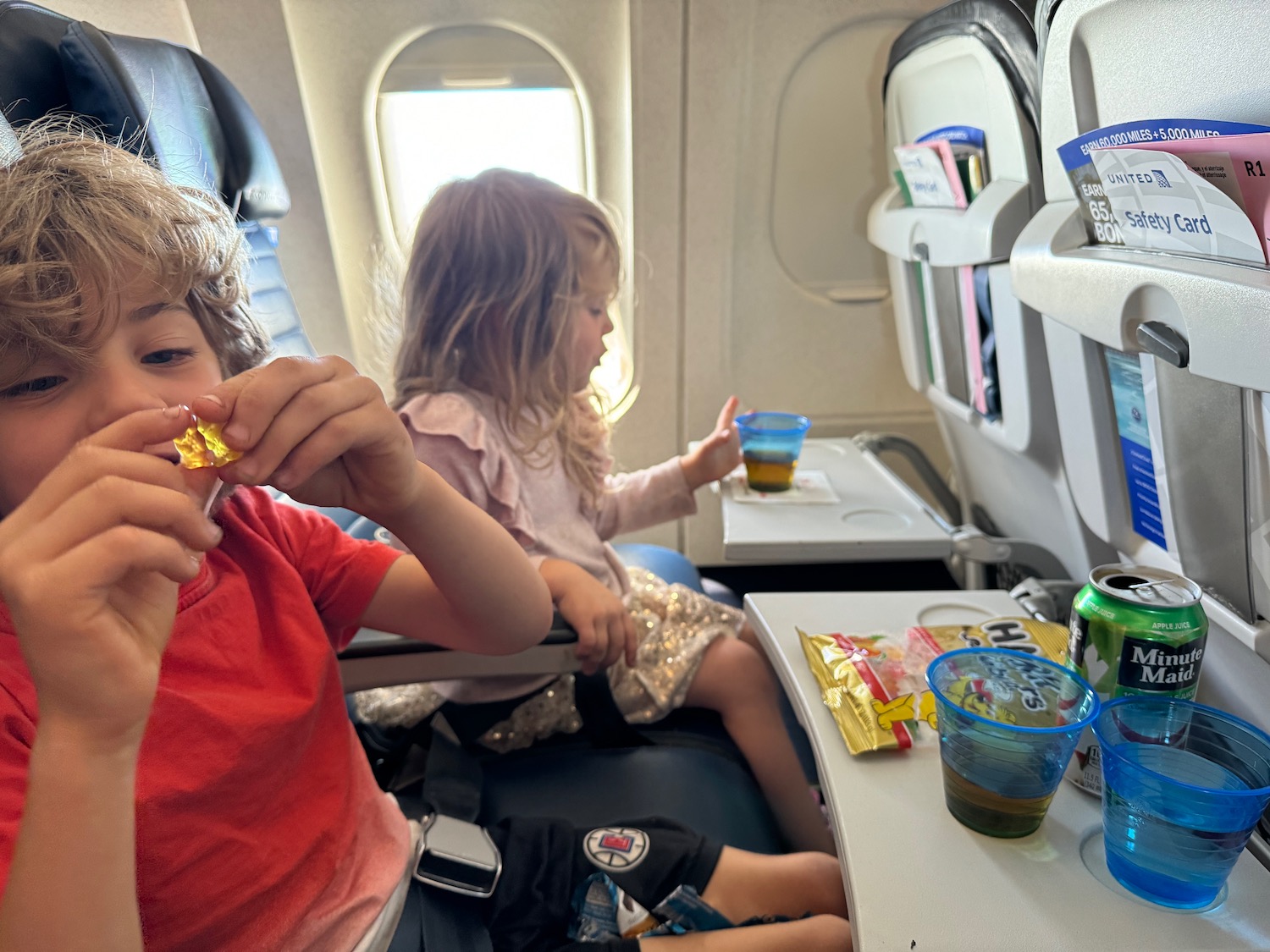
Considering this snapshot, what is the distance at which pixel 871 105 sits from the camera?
2.28 metres

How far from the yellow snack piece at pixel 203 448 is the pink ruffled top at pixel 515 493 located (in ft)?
1.90

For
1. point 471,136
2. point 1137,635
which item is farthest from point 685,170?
point 1137,635

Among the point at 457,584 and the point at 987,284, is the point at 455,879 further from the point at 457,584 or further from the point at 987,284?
the point at 987,284

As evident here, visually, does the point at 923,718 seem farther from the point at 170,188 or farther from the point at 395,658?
the point at 170,188

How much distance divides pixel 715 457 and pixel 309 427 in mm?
1048

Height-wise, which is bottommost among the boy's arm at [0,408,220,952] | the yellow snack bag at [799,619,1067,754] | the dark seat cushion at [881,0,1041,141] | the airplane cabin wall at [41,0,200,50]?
the yellow snack bag at [799,619,1067,754]

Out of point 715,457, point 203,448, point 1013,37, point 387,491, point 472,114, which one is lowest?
point 715,457

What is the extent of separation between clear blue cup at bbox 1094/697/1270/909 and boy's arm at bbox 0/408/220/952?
0.72 metres

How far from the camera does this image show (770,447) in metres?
1.61

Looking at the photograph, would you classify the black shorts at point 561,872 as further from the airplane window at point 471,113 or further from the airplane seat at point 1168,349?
the airplane window at point 471,113

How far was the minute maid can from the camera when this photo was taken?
0.73 metres

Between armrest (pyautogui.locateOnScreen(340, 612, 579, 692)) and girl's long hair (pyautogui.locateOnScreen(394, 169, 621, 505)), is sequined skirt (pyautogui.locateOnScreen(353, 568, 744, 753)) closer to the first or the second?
armrest (pyautogui.locateOnScreen(340, 612, 579, 692))

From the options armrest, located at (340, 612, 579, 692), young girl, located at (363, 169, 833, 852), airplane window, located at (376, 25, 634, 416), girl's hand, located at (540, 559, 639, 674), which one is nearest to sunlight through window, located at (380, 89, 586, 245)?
airplane window, located at (376, 25, 634, 416)

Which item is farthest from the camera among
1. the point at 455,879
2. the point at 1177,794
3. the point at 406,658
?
the point at 406,658
